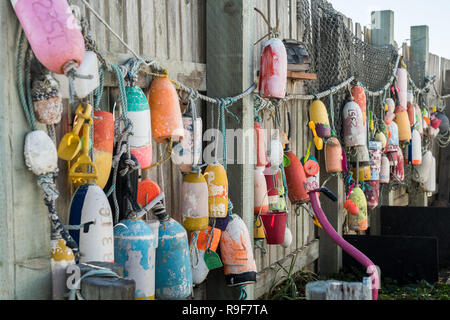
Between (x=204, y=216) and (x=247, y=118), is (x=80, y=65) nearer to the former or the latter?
(x=204, y=216)

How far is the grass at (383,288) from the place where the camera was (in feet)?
11.8

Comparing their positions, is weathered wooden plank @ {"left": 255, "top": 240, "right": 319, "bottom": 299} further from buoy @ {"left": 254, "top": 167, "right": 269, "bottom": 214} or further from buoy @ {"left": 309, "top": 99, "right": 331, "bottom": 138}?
buoy @ {"left": 309, "top": 99, "right": 331, "bottom": 138}

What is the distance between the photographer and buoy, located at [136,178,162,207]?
2.17 meters

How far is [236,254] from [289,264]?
1.26 m

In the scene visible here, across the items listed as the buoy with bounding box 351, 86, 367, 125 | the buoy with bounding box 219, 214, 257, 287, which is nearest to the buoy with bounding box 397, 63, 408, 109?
the buoy with bounding box 351, 86, 367, 125

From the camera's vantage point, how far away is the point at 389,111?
4988 millimetres

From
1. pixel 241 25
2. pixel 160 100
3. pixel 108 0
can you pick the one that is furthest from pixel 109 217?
pixel 241 25

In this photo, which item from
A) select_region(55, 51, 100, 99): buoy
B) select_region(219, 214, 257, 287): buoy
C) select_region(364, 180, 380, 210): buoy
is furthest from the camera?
select_region(364, 180, 380, 210): buoy

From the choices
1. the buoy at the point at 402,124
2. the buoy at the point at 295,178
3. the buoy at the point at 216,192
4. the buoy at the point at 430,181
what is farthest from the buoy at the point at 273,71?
the buoy at the point at 430,181

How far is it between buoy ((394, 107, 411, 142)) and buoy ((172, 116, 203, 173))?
11.0 feet

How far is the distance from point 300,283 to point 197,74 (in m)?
1.92

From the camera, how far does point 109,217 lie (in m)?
1.73

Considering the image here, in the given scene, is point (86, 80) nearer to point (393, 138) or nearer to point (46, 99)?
point (46, 99)

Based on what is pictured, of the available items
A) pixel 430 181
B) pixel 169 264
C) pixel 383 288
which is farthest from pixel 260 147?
pixel 430 181
